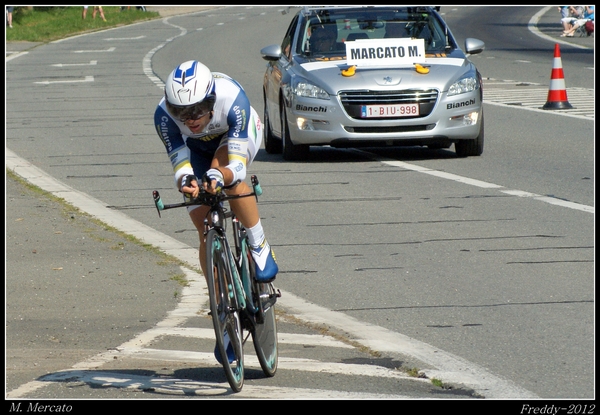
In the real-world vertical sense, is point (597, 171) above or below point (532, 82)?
above

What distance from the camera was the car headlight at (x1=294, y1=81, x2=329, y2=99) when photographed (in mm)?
13312

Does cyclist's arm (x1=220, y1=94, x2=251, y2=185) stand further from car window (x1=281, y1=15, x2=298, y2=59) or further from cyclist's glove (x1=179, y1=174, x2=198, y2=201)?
car window (x1=281, y1=15, x2=298, y2=59)

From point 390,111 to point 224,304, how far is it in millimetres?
8140

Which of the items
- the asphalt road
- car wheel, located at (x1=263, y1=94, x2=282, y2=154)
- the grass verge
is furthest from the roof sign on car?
the grass verge

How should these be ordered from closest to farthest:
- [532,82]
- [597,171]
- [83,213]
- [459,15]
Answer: [83,213]
[597,171]
[532,82]
[459,15]

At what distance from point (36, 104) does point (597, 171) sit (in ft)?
41.0

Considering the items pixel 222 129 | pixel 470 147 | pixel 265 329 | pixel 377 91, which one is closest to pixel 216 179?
pixel 222 129

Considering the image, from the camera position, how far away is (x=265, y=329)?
5742 mm

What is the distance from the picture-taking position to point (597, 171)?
12453mm

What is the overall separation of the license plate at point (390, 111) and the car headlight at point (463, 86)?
18.1 inches

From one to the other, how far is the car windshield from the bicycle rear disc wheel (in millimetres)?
8411

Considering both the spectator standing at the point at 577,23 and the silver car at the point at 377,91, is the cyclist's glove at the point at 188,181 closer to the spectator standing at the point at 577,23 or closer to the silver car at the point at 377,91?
the silver car at the point at 377,91
